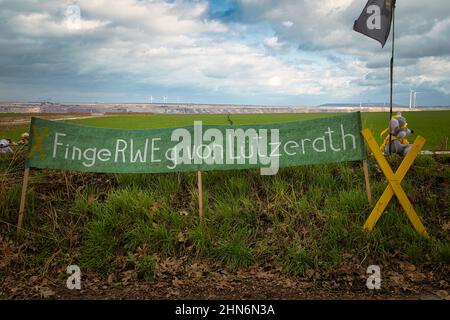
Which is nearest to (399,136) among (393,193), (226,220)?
(393,193)

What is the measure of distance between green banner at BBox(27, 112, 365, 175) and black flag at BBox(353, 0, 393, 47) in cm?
192

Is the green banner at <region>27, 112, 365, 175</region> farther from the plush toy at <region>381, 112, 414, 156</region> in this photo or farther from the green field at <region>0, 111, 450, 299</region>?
the plush toy at <region>381, 112, 414, 156</region>

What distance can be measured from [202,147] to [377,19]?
14.2ft

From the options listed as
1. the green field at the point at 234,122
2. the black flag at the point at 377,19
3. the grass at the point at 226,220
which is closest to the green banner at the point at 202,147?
the grass at the point at 226,220

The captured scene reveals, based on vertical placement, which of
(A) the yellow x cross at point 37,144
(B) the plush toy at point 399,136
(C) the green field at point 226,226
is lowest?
(C) the green field at point 226,226

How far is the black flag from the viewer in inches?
315

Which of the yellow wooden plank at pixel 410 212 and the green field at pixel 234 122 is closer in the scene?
the yellow wooden plank at pixel 410 212

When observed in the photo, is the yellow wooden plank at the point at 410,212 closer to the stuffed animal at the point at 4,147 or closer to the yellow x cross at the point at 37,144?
the yellow x cross at the point at 37,144

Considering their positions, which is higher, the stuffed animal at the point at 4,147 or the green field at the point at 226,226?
the stuffed animal at the point at 4,147

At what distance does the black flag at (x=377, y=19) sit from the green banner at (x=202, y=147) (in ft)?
6.28

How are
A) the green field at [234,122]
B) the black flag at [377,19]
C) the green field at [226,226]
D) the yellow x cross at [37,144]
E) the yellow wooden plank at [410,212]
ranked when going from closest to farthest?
1. the green field at [226,226]
2. the yellow wooden plank at [410,212]
3. the yellow x cross at [37,144]
4. the black flag at [377,19]
5. the green field at [234,122]

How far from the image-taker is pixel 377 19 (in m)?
8.02

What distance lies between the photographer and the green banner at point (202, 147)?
745 cm
